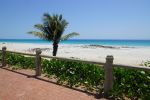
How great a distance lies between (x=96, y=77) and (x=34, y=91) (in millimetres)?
2214

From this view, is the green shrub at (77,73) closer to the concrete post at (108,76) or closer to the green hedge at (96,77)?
the green hedge at (96,77)

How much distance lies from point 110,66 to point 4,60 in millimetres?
8512

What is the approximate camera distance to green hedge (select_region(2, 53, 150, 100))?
24.5 feet

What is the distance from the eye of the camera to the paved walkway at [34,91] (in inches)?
305

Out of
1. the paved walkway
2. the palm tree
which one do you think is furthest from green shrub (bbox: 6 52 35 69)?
the palm tree

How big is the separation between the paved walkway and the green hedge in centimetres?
74

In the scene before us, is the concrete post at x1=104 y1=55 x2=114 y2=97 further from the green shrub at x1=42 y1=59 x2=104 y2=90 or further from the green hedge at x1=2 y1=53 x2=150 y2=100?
the green shrub at x1=42 y1=59 x2=104 y2=90

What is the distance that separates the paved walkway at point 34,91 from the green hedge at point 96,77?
74 cm

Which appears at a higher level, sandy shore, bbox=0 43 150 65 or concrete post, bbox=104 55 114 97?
concrete post, bbox=104 55 114 97

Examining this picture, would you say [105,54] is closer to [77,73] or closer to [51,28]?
[51,28]

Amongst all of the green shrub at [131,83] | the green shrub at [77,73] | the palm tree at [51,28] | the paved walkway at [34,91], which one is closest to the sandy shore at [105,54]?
the palm tree at [51,28]

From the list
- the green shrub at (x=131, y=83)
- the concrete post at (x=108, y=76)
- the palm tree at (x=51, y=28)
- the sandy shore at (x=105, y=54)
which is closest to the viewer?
the green shrub at (x=131, y=83)

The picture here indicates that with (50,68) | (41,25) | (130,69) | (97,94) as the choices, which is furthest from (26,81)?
(41,25)

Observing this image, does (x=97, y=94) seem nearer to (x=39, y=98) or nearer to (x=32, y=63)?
(x=39, y=98)
